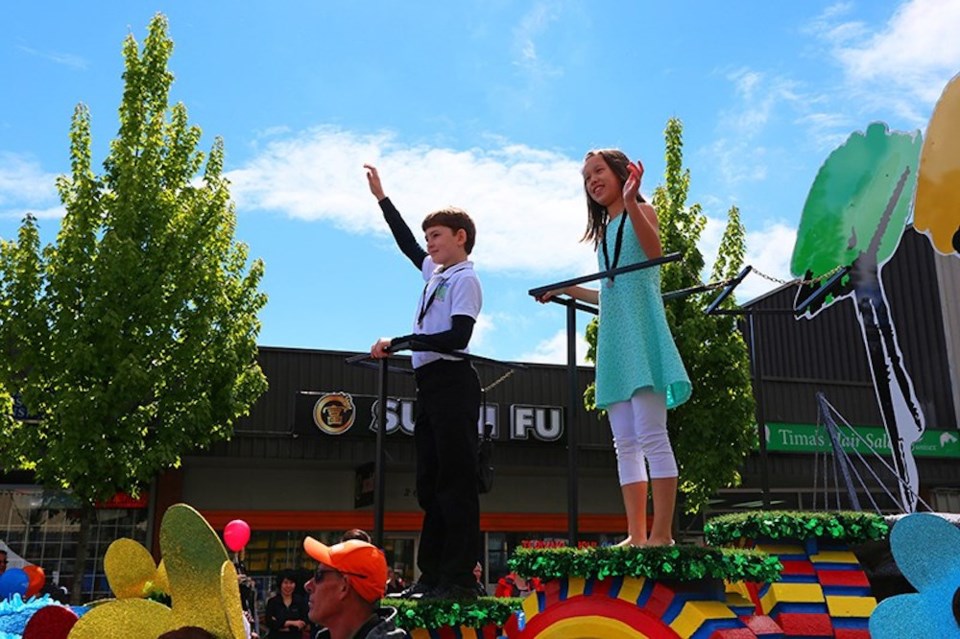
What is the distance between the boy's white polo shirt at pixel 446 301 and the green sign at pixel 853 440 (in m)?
13.7

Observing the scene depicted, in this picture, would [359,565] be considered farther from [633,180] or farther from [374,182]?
[374,182]

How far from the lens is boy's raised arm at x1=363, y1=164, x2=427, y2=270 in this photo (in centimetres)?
503

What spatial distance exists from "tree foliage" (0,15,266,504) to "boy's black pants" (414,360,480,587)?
8.64 m

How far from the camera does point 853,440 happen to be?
665 inches

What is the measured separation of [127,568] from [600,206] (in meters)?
2.64

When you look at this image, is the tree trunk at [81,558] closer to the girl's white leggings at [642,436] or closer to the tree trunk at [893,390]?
the tree trunk at [893,390]

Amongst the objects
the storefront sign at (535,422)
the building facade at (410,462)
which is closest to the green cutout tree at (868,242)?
the building facade at (410,462)

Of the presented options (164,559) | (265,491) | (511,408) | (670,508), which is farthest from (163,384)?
(164,559)

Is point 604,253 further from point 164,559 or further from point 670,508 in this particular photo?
point 164,559

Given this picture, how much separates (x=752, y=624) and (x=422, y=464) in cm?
166

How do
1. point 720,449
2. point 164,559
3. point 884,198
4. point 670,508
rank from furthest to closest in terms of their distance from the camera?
point 720,449 < point 884,198 < point 670,508 < point 164,559

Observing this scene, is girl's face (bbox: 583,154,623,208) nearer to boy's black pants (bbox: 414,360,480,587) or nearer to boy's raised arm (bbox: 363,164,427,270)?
boy's black pants (bbox: 414,360,480,587)

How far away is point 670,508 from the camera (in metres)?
3.64

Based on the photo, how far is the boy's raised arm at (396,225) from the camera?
5027 mm
